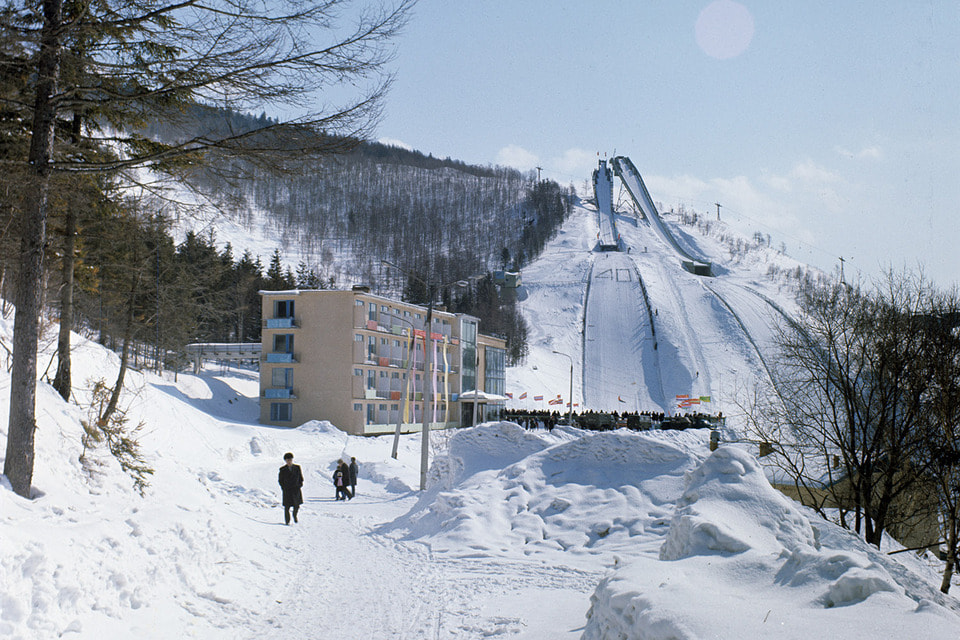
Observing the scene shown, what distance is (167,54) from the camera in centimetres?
750

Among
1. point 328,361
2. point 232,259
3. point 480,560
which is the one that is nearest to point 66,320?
point 480,560

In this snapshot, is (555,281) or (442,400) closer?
(442,400)

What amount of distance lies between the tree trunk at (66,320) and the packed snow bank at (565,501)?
7057mm

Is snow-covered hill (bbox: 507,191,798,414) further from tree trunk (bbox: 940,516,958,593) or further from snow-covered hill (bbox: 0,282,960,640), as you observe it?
snow-covered hill (bbox: 0,282,960,640)

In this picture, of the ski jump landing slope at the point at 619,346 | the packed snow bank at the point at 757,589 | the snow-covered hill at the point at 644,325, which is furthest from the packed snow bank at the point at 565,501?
the ski jump landing slope at the point at 619,346

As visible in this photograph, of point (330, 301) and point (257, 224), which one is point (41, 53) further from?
point (257, 224)

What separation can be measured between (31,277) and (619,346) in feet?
272

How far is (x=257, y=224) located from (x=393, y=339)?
128108 mm

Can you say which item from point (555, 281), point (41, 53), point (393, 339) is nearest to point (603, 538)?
point (41, 53)

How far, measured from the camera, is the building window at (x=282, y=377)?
5062cm

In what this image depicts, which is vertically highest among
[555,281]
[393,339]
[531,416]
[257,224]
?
[257,224]

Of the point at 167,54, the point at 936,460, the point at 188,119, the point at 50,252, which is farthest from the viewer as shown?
the point at 50,252

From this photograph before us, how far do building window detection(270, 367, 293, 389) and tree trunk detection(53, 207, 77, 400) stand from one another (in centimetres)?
3510

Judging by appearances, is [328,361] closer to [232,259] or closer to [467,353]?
[467,353]
